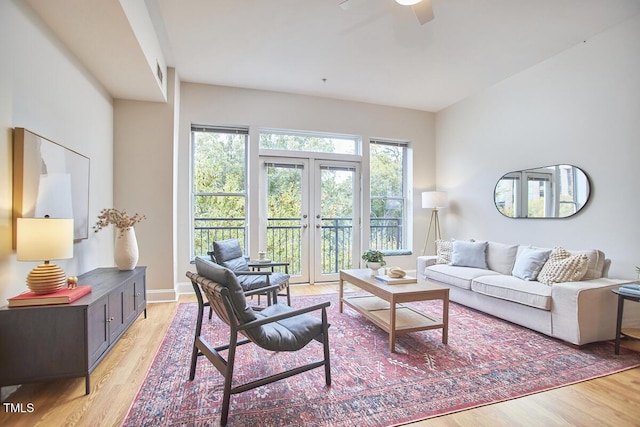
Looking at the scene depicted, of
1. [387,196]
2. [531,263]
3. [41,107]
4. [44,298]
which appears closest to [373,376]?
[44,298]

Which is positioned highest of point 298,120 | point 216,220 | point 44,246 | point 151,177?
point 298,120

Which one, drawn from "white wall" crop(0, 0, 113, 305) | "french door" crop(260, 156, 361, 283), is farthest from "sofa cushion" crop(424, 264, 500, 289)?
"white wall" crop(0, 0, 113, 305)

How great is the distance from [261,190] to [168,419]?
11.6 ft

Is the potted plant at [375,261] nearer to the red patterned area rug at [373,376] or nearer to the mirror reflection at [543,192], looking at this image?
the red patterned area rug at [373,376]

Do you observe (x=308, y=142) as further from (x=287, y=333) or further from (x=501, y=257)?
(x=287, y=333)

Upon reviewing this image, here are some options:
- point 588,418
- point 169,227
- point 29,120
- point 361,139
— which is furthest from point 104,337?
point 361,139

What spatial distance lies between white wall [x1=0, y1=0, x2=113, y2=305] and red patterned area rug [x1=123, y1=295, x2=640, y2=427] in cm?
121

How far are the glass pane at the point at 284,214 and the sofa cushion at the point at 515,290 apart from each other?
8.86 ft

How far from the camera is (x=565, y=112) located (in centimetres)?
379

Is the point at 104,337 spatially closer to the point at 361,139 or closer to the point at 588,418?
the point at 588,418

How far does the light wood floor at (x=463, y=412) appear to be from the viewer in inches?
69.8

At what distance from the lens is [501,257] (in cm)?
400

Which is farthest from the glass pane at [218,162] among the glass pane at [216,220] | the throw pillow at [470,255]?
the throw pillow at [470,255]

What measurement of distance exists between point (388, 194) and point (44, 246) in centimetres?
490
